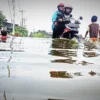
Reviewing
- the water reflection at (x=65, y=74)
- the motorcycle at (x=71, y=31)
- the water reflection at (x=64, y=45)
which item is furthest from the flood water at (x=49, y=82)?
the motorcycle at (x=71, y=31)

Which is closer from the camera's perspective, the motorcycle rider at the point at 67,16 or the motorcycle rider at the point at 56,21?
the motorcycle rider at the point at 67,16

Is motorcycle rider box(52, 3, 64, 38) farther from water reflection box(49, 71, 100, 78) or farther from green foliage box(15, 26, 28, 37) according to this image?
water reflection box(49, 71, 100, 78)

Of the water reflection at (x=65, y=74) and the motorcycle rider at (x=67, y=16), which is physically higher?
the motorcycle rider at (x=67, y=16)

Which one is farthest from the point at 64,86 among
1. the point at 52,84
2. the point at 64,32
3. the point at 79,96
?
the point at 64,32

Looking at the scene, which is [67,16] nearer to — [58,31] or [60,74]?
[58,31]

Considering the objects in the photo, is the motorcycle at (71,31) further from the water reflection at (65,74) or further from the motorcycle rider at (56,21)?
the water reflection at (65,74)

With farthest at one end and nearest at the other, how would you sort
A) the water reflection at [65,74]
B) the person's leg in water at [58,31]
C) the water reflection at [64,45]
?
the person's leg in water at [58,31] → the water reflection at [64,45] → the water reflection at [65,74]

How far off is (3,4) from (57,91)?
742 cm

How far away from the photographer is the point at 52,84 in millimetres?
2311

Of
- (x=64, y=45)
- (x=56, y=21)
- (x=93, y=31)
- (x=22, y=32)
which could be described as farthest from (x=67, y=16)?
(x=22, y=32)

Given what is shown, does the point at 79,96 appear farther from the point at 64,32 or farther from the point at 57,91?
the point at 64,32

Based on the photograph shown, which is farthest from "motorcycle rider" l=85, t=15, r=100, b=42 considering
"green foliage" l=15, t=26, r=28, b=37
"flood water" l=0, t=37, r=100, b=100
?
"green foliage" l=15, t=26, r=28, b=37

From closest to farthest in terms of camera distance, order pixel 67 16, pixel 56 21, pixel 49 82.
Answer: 1. pixel 49 82
2. pixel 67 16
3. pixel 56 21

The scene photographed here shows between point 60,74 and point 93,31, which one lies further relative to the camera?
point 93,31
